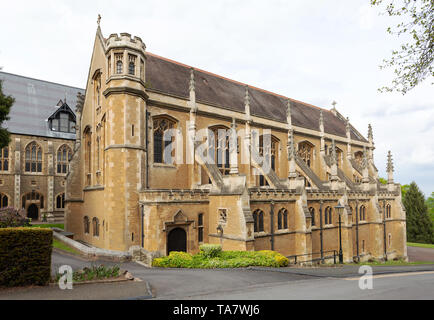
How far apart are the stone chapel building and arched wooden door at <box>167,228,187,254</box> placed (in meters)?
0.07

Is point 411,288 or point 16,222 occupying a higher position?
point 16,222

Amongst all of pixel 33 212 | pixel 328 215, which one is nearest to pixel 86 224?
pixel 33 212

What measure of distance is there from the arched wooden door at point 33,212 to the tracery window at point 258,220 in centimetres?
2923

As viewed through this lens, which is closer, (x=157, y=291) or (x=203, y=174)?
(x=157, y=291)

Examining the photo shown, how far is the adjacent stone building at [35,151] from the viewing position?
33.7 metres

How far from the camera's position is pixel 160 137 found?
22594 mm

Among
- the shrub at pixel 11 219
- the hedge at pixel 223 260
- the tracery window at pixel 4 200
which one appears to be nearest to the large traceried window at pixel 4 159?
the tracery window at pixel 4 200

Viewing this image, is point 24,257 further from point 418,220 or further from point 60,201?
point 418,220

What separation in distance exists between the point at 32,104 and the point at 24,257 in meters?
34.6

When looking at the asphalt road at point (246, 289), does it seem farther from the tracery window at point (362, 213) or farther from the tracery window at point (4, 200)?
the tracery window at point (4, 200)
